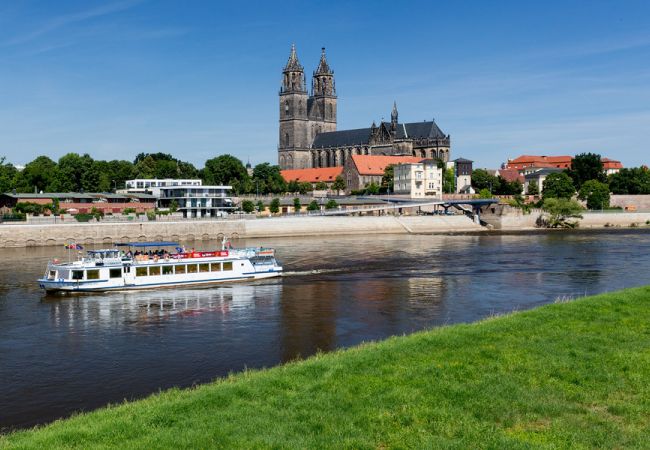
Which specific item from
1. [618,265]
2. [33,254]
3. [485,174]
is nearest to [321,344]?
[618,265]

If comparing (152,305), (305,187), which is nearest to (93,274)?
(152,305)

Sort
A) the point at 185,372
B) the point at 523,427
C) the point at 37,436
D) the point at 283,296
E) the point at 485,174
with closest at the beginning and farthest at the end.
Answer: the point at 523,427 → the point at 37,436 → the point at 185,372 → the point at 283,296 → the point at 485,174

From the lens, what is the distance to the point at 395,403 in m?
15.3

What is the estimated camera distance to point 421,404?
15.1m

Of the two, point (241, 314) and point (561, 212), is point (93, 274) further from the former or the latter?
point (561, 212)

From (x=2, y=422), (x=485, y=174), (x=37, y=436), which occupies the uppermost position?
(x=485, y=174)

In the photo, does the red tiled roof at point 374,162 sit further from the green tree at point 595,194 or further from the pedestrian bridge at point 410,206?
the green tree at point 595,194

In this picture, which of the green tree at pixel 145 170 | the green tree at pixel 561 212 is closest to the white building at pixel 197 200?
the green tree at pixel 145 170

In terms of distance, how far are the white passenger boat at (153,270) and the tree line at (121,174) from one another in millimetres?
89441

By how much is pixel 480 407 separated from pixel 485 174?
159 meters

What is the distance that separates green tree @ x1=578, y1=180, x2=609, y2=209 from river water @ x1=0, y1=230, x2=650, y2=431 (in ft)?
274

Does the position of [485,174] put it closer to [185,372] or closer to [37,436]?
[185,372]

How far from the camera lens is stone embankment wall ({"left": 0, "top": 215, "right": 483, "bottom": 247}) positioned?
8256 centimetres

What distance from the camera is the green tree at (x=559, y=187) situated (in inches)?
5955
